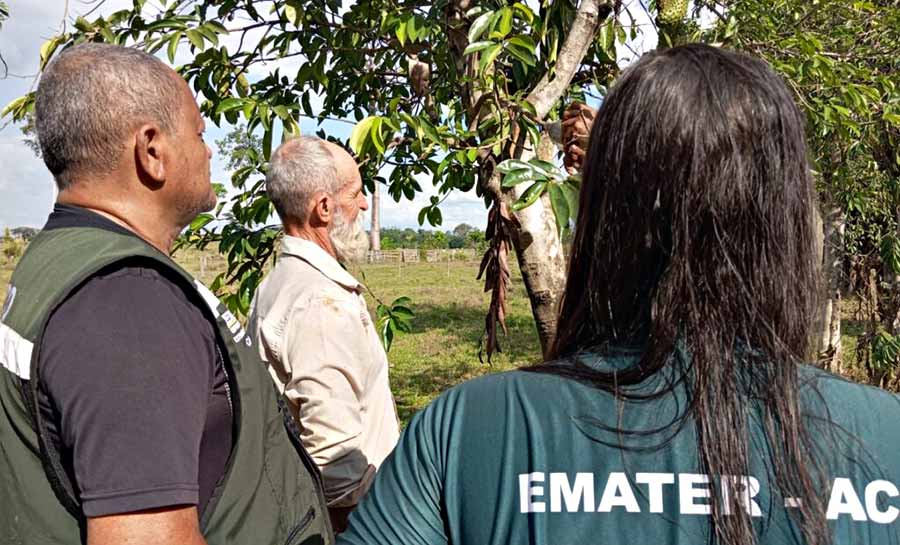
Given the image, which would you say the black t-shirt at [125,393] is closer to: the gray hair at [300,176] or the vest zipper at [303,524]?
the vest zipper at [303,524]

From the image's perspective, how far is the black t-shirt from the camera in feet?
3.48

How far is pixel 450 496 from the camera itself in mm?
854

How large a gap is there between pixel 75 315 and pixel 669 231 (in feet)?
2.64

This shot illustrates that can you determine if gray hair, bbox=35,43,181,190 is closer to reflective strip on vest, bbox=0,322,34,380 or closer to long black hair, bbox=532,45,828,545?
reflective strip on vest, bbox=0,322,34,380

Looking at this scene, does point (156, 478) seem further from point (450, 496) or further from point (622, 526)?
point (622, 526)

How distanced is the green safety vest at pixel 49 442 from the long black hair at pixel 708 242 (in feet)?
2.03

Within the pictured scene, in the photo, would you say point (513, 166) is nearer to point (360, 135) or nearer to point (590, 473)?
point (360, 135)

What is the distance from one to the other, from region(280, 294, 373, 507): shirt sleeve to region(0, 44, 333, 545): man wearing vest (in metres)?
0.67

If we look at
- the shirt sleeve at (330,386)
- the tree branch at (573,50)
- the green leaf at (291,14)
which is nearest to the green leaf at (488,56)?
the tree branch at (573,50)

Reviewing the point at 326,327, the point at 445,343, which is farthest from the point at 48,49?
the point at 445,343

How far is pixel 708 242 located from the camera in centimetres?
87

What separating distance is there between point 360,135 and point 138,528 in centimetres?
137

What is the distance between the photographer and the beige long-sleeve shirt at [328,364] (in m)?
2.12

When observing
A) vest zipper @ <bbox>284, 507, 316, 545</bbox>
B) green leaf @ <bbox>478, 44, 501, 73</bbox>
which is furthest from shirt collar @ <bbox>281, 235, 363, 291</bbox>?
vest zipper @ <bbox>284, 507, 316, 545</bbox>
